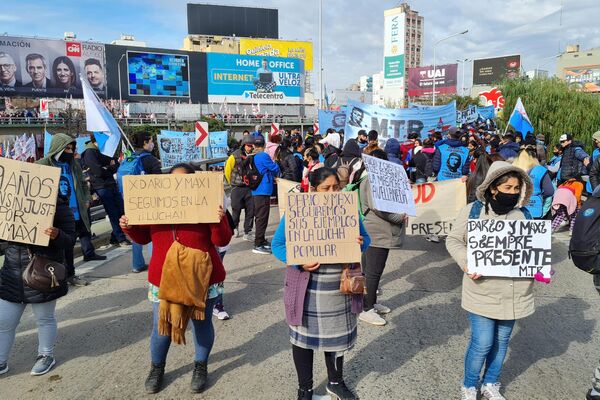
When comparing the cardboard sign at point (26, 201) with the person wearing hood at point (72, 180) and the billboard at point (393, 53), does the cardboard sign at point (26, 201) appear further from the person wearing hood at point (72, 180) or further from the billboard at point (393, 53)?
the billboard at point (393, 53)

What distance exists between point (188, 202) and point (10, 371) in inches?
85.2

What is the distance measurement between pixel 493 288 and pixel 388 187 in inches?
53.2

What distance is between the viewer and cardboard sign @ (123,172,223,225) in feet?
9.78

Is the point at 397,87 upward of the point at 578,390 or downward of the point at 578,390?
upward

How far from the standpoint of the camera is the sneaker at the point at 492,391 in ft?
10.1

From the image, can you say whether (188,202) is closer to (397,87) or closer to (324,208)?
(324,208)

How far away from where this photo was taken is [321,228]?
2852mm

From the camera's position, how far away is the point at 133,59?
2643 inches

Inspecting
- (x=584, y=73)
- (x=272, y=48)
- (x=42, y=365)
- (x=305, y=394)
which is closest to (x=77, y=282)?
(x=42, y=365)

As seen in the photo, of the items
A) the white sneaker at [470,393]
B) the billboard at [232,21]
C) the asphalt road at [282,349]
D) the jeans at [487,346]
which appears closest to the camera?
the jeans at [487,346]

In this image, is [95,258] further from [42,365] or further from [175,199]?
[175,199]

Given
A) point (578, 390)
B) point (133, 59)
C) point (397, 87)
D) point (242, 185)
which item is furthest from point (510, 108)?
point (397, 87)

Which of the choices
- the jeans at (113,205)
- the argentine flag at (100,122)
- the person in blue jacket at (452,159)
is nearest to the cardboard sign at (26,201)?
the argentine flag at (100,122)

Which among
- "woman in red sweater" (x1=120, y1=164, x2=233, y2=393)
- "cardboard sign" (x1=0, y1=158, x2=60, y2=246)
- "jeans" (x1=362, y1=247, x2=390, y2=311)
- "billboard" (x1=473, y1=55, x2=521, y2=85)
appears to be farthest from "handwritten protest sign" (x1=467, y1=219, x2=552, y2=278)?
"billboard" (x1=473, y1=55, x2=521, y2=85)
